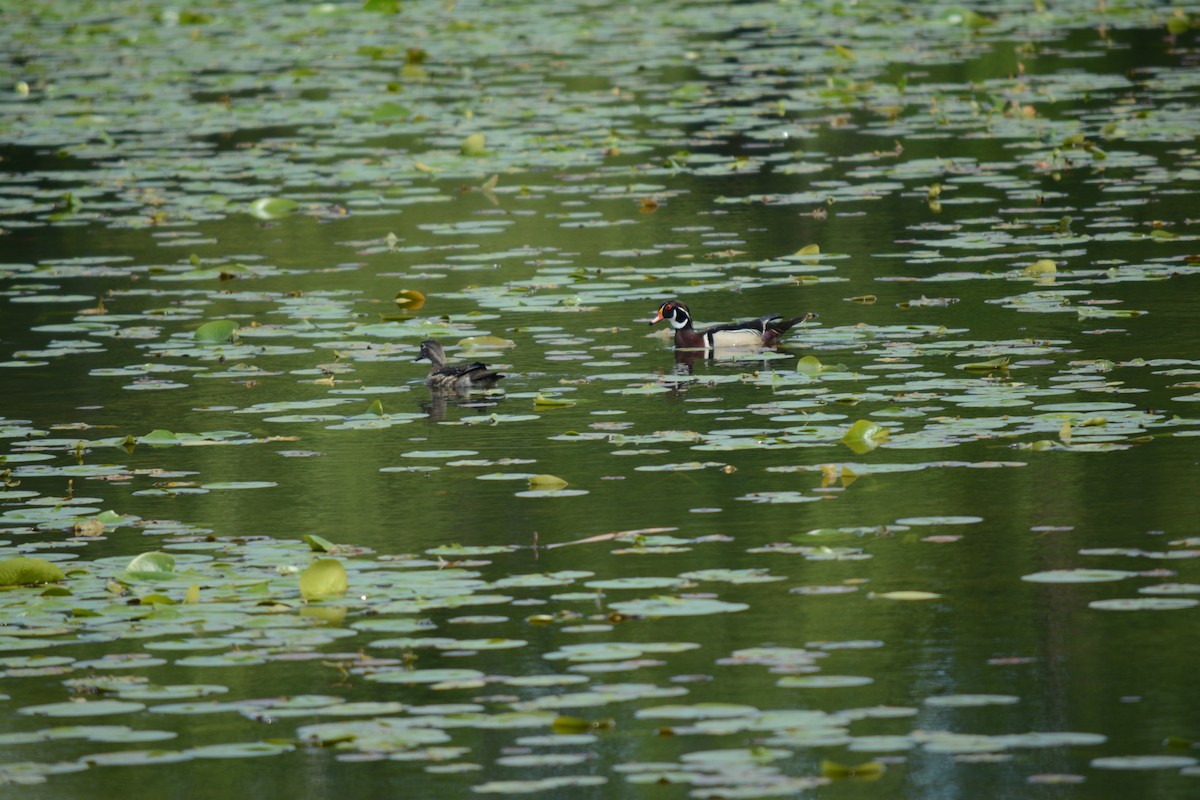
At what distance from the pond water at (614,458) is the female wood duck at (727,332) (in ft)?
0.32

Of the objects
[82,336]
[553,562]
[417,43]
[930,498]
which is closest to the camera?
[553,562]

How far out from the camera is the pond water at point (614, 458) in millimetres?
5797

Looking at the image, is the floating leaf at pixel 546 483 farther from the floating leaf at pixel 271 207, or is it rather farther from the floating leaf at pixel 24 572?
the floating leaf at pixel 271 207

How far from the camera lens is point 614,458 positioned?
349 inches

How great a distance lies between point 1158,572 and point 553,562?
2.01 metres

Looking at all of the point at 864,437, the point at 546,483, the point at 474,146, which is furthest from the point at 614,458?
the point at 474,146

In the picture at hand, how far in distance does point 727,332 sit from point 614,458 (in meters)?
2.32

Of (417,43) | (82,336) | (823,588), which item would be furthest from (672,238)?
(417,43)

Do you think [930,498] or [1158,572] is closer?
[1158,572]

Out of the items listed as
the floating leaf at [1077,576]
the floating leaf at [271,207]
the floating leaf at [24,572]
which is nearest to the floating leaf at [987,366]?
the floating leaf at [1077,576]

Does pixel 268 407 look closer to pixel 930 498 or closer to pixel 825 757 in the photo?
pixel 930 498

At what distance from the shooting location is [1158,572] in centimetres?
687

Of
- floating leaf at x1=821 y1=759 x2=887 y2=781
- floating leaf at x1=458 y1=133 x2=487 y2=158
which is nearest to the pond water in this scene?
floating leaf at x1=821 y1=759 x2=887 y2=781

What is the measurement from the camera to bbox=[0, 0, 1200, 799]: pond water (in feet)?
19.0
